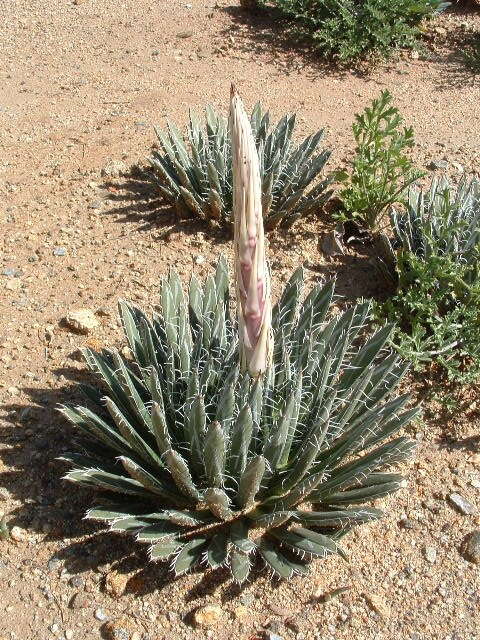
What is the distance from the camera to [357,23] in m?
7.14

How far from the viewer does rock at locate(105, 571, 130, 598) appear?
313 centimetres

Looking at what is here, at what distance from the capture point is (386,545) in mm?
3443

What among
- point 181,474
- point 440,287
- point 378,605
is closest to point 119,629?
point 181,474

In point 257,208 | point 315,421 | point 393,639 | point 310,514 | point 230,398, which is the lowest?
point 393,639

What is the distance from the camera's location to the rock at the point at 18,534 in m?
3.30

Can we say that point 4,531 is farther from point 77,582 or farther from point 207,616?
point 207,616

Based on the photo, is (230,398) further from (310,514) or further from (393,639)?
(393,639)

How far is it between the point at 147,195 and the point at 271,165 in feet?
3.06

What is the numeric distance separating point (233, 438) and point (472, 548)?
1.34m

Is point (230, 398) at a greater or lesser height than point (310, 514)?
greater

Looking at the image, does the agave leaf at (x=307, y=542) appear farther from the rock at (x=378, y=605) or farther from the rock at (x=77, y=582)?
the rock at (x=77, y=582)

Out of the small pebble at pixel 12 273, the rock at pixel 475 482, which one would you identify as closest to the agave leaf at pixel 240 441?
the rock at pixel 475 482

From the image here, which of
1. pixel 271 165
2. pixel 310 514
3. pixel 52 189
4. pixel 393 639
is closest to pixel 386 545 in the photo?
pixel 393 639

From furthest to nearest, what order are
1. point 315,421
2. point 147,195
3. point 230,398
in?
point 147,195, point 315,421, point 230,398
